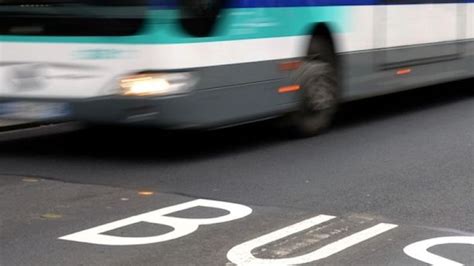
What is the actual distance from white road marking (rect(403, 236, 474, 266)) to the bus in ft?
9.72

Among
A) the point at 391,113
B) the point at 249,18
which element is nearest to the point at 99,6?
the point at 249,18

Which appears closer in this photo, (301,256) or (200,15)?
(301,256)

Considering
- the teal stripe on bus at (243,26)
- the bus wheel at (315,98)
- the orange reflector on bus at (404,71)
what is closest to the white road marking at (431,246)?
the teal stripe on bus at (243,26)

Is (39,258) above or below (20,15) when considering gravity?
below

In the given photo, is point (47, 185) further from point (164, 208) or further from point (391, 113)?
point (391, 113)

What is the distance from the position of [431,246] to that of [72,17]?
414 centimetres

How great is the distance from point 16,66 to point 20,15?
513mm

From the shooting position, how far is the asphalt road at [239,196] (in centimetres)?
495

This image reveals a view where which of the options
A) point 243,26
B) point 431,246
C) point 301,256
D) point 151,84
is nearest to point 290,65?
point 243,26

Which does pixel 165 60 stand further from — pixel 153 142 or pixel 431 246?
pixel 431 246

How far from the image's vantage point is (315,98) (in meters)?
9.09

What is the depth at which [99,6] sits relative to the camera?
7191mm

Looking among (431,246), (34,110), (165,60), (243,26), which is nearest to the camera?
(431,246)

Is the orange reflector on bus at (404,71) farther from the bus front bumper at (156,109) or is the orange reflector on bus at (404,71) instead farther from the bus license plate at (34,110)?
the bus license plate at (34,110)
